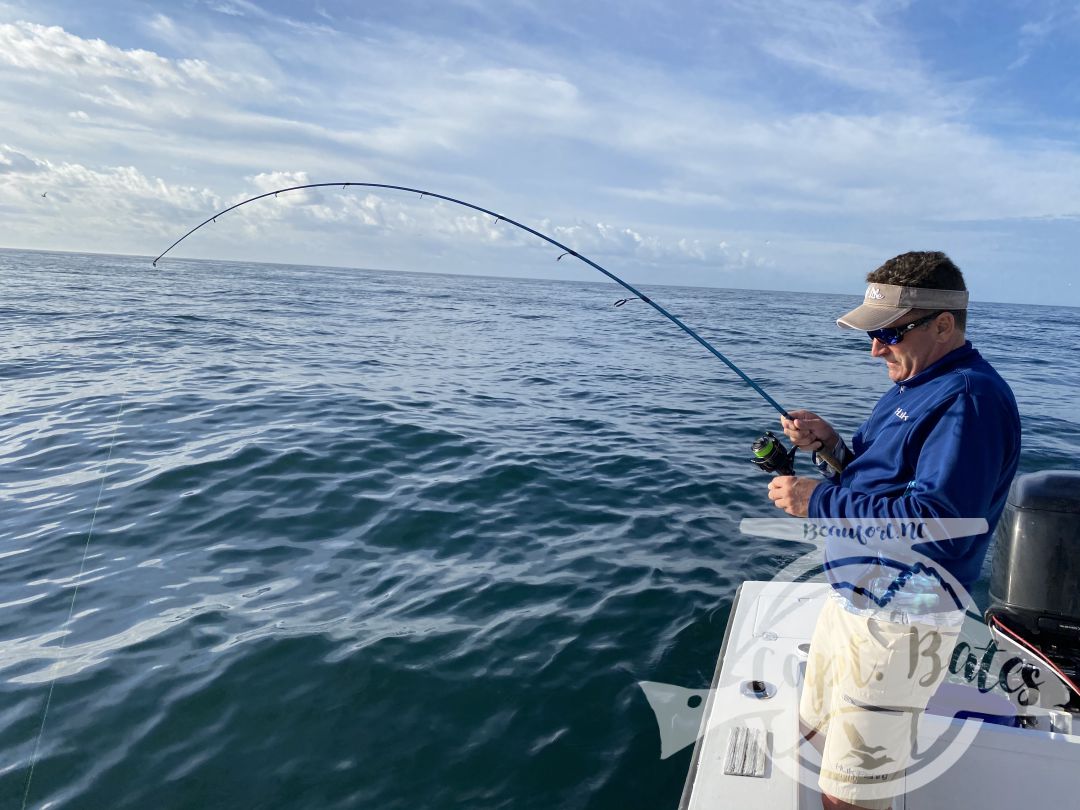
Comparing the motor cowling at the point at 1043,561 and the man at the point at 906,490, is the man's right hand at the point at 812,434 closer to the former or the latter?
the man at the point at 906,490

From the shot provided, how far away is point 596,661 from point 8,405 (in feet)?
28.0

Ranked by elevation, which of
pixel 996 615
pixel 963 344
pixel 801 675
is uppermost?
Result: pixel 963 344

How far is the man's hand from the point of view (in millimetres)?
2217

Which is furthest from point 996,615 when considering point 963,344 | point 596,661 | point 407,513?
point 407,513

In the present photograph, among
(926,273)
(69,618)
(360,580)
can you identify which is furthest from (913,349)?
(69,618)

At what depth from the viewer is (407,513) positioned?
5.84m

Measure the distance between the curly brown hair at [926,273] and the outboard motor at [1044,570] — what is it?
1.43 meters

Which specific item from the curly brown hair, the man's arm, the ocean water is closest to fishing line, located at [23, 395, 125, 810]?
the ocean water

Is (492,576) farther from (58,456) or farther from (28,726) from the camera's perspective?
(58,456)

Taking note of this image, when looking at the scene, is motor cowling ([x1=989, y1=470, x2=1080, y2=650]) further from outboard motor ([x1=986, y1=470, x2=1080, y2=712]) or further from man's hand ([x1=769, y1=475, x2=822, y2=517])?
man's hand ([x1=769, y1=475, x2=822, y2=517])

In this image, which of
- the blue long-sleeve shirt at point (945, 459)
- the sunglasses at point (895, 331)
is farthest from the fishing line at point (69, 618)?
the sunglasses at point (895, 331)

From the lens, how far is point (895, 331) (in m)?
2.18

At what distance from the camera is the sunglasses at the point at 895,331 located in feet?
6.95

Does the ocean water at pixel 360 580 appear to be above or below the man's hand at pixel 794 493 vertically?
below
